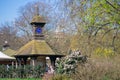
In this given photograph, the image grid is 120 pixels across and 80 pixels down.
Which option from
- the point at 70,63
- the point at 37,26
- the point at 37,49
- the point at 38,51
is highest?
the point at 37,26

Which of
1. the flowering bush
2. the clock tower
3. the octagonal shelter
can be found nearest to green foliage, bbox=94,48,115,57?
the flowering bush

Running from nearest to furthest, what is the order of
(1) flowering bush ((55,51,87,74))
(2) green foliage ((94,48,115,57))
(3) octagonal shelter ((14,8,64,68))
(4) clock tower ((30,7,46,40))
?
(1) flowering bush ((55,51,87,74)), (2) green foliage ((94,48,115,57)), (3) octagonal shelter ((14,8,64,68)), (4) clock tower ((30,7,46,40))

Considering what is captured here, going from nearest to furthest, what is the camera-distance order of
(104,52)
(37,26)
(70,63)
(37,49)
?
1. (70,63)
2. (104,52)
3. (37,49)
4. (37,26)

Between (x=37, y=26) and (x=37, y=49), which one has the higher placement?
(x=37, y=26)

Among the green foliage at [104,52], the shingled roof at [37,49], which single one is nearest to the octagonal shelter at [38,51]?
the shingled roof at [37,49]

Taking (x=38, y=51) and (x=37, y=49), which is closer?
(x=38, y=51)

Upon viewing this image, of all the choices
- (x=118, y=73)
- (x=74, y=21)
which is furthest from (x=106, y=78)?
(x=74, y=21)

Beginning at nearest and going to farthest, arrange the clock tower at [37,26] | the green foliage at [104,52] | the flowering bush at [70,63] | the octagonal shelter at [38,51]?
1. the flowering bush at [70,63]
2. the green foliage at [104,52]
3. the octagonal shelter at [38,51]
4. the clock tower at [37,26]

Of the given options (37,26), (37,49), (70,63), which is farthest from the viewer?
(37,26)

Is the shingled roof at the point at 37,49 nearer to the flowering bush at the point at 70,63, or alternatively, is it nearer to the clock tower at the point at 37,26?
the clock tower at the point at 37,26

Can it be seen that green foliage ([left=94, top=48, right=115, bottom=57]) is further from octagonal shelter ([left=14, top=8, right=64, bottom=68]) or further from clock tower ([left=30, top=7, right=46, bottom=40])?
clock tower ([left=30, top=7, right=46, bottom=40])

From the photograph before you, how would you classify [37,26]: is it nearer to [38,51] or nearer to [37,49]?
[37,49]

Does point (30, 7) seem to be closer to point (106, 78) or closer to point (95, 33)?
point (95, 33)

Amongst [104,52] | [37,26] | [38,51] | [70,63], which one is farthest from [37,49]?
[70,63]
